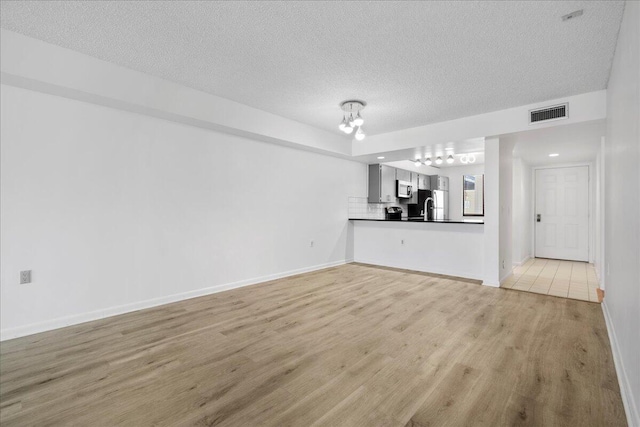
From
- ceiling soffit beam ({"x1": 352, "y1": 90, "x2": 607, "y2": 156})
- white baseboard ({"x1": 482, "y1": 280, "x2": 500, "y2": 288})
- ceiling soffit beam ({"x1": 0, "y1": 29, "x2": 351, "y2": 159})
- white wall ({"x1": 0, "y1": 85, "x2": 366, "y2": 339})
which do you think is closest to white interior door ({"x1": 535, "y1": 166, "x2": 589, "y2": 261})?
white baseboard ({"x1": 482, "y1": 280, "x2": 500, "y2": 288})

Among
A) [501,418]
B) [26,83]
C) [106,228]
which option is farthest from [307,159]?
[501,418]

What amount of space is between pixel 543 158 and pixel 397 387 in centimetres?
627

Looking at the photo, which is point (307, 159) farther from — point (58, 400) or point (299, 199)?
point (58, 400)

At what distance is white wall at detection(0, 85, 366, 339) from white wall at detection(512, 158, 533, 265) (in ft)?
15.1

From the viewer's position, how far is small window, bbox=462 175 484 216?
8555mm

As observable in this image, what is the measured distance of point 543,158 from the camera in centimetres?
609

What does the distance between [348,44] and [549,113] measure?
2.87 metres

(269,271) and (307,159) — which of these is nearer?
(269,271)

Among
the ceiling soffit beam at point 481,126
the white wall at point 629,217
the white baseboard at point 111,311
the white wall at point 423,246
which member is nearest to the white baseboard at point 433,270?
the white wall at point 423,246

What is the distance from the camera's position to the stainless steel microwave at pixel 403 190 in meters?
7.26

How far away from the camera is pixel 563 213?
6727 mm

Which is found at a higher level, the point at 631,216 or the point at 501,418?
the point at 631,216

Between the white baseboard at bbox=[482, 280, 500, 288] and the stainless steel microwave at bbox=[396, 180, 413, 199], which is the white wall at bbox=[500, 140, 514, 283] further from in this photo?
the stainless steel microwave at bbox=[396, 180, 413, 199]


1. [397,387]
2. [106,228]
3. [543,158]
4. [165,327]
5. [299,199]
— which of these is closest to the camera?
[397,387]
